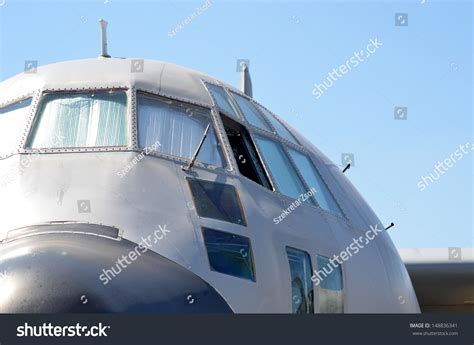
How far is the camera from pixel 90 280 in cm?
666

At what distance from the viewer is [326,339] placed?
7.79 metres

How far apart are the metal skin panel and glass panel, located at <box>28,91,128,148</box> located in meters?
0.19

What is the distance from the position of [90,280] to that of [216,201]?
82.8 inches

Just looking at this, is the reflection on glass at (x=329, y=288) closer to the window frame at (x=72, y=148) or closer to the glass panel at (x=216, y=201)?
the glass panel at (x=216, y=201)

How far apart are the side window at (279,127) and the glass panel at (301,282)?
2.57 metres

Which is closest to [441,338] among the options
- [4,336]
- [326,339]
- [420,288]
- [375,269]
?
[326,339]

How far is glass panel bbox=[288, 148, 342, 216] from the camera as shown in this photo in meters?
10.6

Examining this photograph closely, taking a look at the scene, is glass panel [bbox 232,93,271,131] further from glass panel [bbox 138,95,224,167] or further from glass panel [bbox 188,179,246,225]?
glass panel [bbox 188,179,246,225]

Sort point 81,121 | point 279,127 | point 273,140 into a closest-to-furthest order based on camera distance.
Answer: point 81,121 → point 273,140 → point 279,127

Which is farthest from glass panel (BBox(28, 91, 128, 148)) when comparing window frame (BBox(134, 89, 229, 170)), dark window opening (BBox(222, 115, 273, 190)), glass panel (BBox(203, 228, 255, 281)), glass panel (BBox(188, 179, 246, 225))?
glass panel (BBox(203, 228, 255, 281))

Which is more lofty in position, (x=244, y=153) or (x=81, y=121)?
(x=81, y=121)

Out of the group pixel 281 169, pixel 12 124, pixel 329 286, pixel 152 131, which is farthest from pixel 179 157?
pixel 329 286

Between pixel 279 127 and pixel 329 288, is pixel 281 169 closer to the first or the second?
pixel 279 127

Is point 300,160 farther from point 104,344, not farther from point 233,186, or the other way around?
point 104,344
